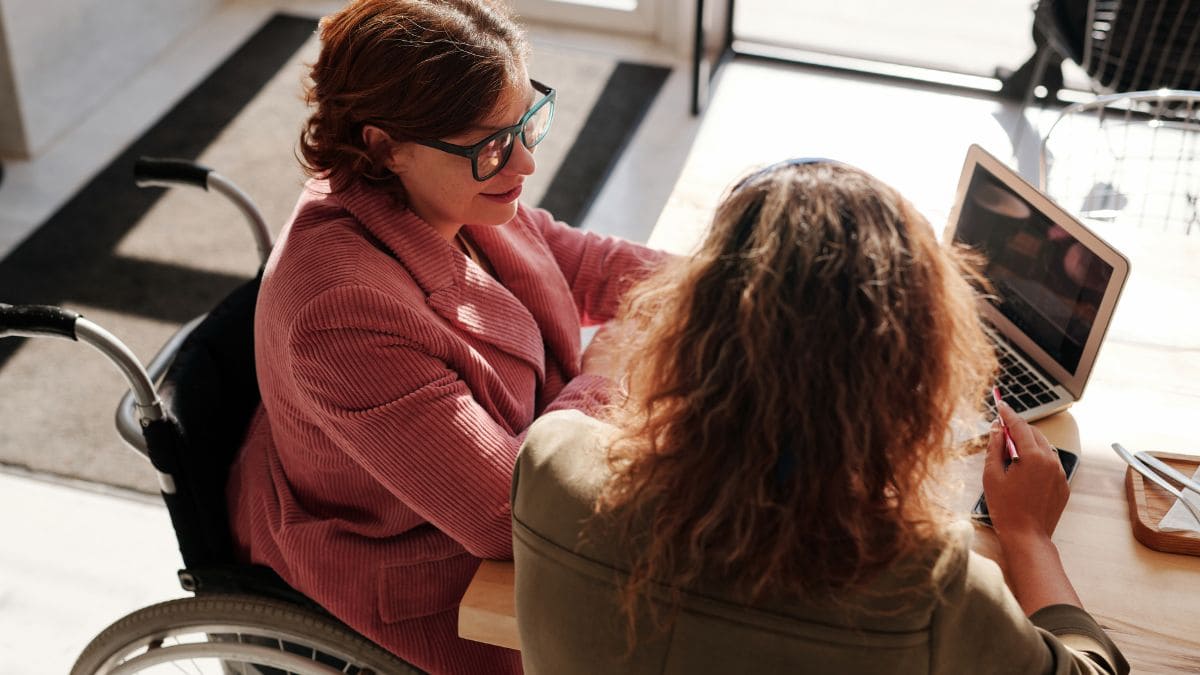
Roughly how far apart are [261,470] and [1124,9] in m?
2.31

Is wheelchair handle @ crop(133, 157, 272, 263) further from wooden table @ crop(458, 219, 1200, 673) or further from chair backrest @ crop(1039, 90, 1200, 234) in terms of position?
chair backrest @ crop(1039, 90, 1200, 234)

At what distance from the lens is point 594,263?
5.71ft

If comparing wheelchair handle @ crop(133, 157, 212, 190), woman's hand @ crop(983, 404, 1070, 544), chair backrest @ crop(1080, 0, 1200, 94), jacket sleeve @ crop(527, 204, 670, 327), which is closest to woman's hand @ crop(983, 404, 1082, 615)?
woman's hand @ crop(983, 404, 1070, 544)

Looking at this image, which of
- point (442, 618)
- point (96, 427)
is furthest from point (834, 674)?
point (96, 427)

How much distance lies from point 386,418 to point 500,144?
36cm

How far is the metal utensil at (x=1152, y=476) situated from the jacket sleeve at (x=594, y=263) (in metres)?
0.67

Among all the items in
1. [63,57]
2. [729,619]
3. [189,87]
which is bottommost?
[189,87]

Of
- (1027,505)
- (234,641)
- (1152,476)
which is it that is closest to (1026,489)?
(1027,505)

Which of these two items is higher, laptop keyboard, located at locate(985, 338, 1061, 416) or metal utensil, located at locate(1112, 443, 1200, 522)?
metal utensil, located at locate(1112, 443, 1200, 522)

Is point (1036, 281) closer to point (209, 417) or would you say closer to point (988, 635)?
point (988, 635)

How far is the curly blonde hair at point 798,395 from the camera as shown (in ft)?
3.00

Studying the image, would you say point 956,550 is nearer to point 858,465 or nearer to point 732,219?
point 858,465

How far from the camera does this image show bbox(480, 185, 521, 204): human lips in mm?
1469

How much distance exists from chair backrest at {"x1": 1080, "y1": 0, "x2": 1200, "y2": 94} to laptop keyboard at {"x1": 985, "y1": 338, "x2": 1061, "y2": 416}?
153 cm
